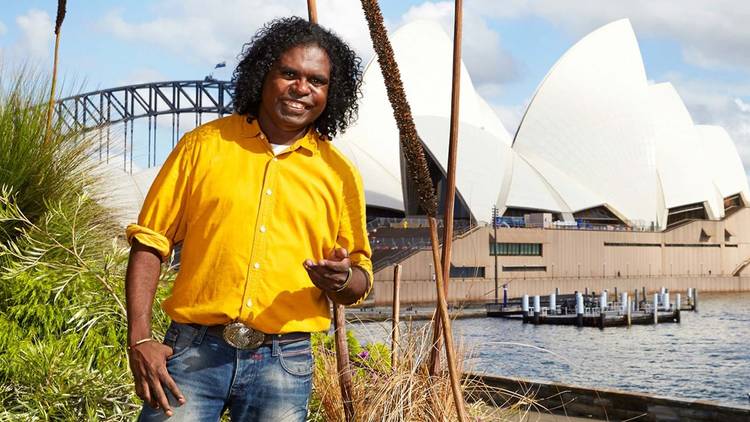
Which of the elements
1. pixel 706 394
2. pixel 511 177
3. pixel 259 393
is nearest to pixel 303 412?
pixel 259 393

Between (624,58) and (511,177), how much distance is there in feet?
37.8

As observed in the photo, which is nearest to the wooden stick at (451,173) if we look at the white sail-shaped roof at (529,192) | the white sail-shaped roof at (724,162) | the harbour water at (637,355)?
the harbour water at (637,355)

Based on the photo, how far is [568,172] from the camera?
52.7m

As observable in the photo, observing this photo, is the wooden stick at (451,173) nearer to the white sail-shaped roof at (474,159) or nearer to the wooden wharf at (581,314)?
the wooden wharf at (581,314)

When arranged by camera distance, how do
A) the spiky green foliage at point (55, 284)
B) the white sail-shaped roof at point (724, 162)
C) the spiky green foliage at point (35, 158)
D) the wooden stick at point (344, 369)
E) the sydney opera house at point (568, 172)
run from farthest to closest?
1. the white sail-shaped roof at point (724, 162)
2. the sydney opera house at point (568, 172)
3. the spiky green foliage at point (35, 158)
4. the spiky green foliage at point (55, 284)
5. the wooden stick at point (344, 369)

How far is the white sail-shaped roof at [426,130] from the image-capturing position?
1816 inches

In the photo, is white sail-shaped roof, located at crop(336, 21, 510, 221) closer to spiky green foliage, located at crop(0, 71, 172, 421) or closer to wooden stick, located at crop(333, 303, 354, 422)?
spiky green foliage, located at crop(0, 71, 172, 421)

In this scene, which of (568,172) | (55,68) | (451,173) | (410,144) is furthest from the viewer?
(568,172)

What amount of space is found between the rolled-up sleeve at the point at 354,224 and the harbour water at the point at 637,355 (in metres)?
8.32

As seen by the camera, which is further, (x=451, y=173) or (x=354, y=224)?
(x=451, y=173)

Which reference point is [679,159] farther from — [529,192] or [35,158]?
[35,158]

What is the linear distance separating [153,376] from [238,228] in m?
0.38

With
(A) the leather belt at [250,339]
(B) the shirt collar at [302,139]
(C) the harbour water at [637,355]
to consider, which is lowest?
(C) the harbour water at [637,355]

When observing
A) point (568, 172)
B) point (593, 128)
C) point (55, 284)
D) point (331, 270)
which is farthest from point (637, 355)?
point (568, 172)
